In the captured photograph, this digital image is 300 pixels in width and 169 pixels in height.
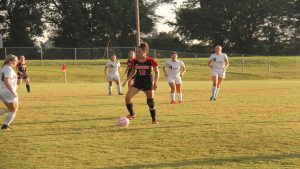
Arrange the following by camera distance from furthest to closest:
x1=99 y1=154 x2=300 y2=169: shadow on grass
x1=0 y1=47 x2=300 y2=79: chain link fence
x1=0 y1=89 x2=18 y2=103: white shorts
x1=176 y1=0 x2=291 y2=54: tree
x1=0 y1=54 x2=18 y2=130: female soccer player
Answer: x1=176 y1=0 x2=291 y2=54: tree < x1=0 y1=47 x2=300 y2=79: chain link fence < x1=0 y1=89 x2=18 y2=103: white shorts < x1=0 y1=54 x2=18 y2=130: female soccer player < x1=99 y1=154 x2=300 y2=169: shadow on grass

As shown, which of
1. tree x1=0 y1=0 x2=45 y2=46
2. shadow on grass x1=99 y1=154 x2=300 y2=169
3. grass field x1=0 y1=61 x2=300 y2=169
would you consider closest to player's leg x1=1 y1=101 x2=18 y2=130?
grass field x1=0 y1=61 x2=300 y2=169

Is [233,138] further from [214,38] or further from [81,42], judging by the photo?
[214,38]

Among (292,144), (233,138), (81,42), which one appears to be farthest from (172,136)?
(81,42)

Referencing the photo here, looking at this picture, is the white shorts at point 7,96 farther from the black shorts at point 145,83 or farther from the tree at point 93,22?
the tree at point 93,22

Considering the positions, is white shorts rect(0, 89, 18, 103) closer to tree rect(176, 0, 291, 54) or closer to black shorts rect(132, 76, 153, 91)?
black shorts rect(132, 76, 153, 91)

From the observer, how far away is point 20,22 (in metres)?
68.4

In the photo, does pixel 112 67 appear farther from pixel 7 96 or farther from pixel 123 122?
pixel 7 96

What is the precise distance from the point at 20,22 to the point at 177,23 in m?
26.0

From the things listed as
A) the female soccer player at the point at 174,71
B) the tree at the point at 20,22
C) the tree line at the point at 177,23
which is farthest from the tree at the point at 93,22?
the female soccer player at the point at 174,71

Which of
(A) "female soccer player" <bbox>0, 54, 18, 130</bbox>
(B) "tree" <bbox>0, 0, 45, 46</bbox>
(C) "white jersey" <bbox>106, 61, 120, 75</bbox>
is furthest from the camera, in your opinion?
(B) "tree" <bbox>0, 0, 45, 46</bbox>

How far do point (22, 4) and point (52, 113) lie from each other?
59.1m

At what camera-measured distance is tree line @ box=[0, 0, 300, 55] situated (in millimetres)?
70625

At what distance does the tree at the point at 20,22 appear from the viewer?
67.6m

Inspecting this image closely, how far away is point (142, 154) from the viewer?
27.6 feet
